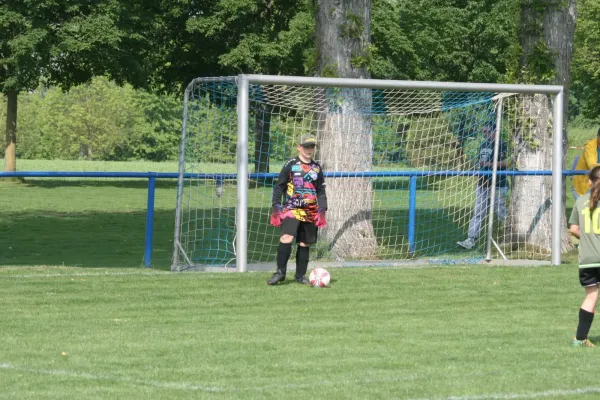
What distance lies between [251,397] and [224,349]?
1806 millimetres

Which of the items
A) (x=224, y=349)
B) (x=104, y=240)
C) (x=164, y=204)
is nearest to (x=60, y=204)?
(x=164, y=204)

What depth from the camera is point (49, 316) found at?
35.0 feet

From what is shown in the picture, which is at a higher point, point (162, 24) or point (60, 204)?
point (162, 24)

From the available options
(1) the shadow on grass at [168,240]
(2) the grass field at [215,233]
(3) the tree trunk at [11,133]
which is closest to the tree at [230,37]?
(3) the tree trunk at [11,133]

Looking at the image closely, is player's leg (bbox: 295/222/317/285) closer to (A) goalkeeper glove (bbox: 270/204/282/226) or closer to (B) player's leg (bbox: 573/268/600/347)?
(A) goalkeeper glove (bbox: 270/204/282/226)

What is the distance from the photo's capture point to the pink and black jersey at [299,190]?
12969 millimetres

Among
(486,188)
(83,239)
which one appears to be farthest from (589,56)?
(486,188)

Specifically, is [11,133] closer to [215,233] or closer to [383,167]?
[383,167]

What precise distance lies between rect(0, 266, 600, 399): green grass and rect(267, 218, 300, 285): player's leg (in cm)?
16

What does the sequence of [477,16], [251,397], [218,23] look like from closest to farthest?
[251,397]
[218,23]
[477,16]

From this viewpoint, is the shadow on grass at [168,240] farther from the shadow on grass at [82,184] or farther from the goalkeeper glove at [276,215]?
the shadow on grass at [82,184]

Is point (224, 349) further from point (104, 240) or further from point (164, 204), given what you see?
point (164, 204)

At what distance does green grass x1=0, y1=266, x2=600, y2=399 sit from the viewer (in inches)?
300

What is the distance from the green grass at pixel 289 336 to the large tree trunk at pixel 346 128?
160cm
